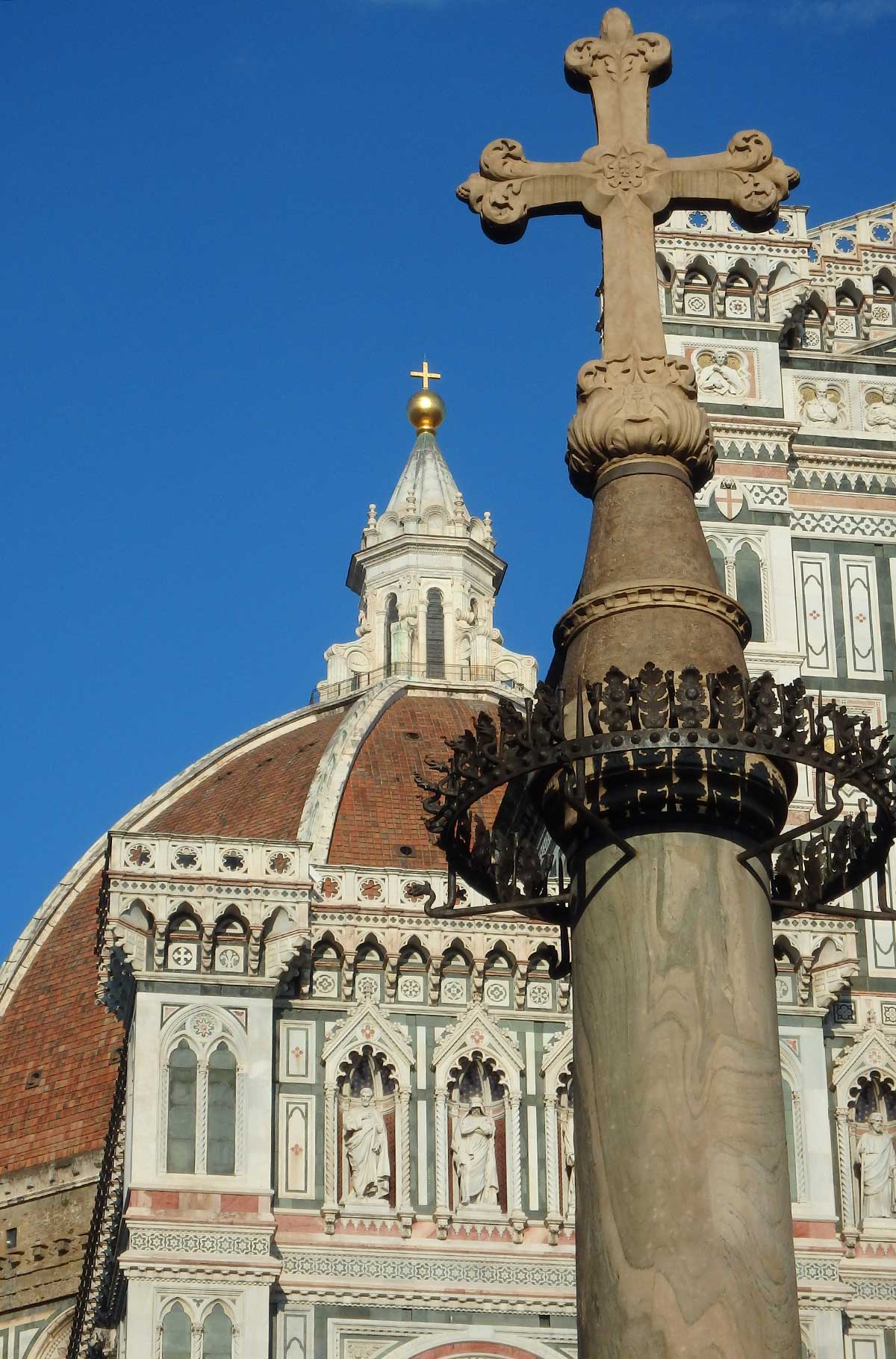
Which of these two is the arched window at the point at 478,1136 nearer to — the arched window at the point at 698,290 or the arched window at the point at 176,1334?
the arched window at the point at 176,1334

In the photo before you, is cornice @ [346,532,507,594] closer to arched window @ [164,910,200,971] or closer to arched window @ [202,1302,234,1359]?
arched window @ [164,910,200,971]

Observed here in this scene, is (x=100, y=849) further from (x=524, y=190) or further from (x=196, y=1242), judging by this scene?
(x=524, y=190)

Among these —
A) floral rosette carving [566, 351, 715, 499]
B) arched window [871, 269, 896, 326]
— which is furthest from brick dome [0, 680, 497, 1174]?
floral rosette carving [566, 351, 715, 499]

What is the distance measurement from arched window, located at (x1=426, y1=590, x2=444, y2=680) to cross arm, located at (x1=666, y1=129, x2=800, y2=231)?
43.1m

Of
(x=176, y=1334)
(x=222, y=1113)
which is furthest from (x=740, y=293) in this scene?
(x=176, y=1334)

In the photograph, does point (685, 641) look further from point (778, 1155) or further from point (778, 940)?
point (778, 940)

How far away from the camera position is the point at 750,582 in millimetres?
24500

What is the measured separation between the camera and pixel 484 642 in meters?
55.0

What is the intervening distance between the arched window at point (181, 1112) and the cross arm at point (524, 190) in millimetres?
13361

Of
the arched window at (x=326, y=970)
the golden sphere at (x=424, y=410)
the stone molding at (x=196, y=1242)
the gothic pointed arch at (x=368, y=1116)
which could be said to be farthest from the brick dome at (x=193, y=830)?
the stone molding at (x=196, y=1242)

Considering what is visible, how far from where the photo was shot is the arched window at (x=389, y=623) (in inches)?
2149

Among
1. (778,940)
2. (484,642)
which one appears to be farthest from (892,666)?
(484,642)

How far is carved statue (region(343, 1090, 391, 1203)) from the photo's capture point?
909 inches

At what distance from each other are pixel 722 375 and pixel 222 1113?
27.2 feet
